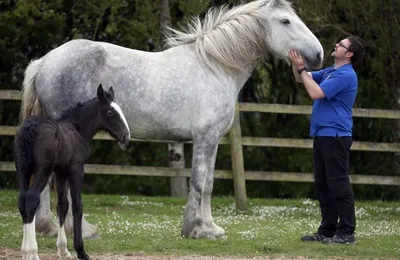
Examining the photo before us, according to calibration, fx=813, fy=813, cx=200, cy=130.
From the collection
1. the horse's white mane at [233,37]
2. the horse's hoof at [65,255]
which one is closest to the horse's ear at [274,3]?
the horse's white mane at [233,37]

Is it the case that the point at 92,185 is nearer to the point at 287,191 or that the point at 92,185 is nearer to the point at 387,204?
the point at 287,191

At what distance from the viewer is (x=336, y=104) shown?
8.50 m

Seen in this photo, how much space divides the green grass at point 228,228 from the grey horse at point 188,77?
1.53ft

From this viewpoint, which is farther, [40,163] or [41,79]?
[41,79]

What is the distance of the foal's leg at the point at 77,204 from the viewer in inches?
277

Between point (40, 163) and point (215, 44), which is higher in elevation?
point (215, 44)

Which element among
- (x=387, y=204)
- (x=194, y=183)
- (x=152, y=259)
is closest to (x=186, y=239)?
(x=194, y=183)

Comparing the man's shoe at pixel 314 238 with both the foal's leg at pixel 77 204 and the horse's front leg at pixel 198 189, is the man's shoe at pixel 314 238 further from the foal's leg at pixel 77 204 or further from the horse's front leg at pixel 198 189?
the foal's leg at pixel 77 204

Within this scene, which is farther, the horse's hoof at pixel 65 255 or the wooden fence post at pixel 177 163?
the wooden fence post at pixel 177 163

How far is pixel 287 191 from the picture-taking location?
15133 mm

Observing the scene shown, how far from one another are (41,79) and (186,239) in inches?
88.6

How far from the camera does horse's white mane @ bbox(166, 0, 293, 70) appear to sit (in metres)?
8.96

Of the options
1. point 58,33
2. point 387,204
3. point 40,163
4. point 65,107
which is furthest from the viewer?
point 58,33

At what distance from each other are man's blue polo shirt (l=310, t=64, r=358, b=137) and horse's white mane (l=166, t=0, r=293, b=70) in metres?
0.97
